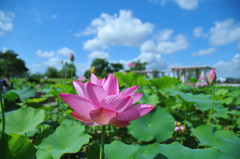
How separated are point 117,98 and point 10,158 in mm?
347

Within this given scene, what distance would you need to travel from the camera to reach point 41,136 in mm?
808

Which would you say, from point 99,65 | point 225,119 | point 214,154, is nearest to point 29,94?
point 214,154

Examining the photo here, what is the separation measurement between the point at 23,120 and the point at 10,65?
97.3 ft

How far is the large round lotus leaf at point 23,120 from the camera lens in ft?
2.74

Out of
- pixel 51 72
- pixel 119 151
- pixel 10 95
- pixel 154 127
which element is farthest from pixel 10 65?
pixel 119 151

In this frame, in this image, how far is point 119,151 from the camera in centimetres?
60

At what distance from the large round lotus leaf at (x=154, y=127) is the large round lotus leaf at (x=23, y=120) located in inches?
21.7

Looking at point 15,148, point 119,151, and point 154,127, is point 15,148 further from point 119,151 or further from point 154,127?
point 154,127

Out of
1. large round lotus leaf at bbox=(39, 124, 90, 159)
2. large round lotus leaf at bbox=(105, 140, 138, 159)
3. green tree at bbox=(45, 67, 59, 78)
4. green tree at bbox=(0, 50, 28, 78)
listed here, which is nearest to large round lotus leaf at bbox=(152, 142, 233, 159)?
large round lotus leaf at bbox=(105, 140, 138, 159)

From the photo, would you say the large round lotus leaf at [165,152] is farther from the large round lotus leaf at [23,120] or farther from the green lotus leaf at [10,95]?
the green lotus leaf at [10,95]

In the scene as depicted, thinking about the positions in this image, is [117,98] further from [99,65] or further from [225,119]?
[99,65]

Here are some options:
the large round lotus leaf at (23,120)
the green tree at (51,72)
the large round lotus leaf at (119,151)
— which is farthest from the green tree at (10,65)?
the large round lotus leaf at (119,151)

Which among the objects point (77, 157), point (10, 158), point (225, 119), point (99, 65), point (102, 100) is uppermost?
point (99, 65)

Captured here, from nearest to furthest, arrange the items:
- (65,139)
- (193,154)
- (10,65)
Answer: (193,154), (65,139), (10,65)
